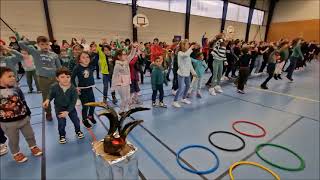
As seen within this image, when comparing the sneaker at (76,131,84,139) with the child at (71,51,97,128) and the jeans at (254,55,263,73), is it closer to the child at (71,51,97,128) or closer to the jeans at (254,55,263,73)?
the child at (71,51,97,128)

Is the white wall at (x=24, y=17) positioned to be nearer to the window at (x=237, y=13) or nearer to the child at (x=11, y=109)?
the child at (x=11, y=109)

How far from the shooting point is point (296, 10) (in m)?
18.8

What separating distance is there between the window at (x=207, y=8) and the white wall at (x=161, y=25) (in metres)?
1.40

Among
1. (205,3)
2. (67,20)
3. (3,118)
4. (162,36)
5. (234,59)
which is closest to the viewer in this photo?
(3,118)

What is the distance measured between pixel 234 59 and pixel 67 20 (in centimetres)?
863

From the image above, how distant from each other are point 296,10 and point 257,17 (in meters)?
3.66

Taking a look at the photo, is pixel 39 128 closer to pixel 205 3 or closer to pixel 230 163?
pixel 230 163

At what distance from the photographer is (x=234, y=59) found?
24.3 feet

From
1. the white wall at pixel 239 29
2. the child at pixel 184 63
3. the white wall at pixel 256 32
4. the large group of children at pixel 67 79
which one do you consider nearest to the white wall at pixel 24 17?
the large group of children at pixel 67 79

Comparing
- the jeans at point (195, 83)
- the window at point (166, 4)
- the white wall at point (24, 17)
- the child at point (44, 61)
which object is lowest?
the jeans at point (195, 83)

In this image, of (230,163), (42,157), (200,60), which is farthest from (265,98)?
(42,157)

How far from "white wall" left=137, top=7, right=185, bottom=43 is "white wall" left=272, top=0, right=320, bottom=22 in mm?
13668

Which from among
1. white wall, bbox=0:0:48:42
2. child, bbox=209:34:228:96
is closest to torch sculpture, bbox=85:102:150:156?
child, bbox=209:34:228:96

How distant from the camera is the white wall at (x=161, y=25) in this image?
12.1m
